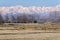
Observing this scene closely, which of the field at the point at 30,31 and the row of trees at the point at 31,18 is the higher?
the row of trees at the point at 31,18

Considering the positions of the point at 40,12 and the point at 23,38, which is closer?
the point at 23,38

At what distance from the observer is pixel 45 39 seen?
3.74ft

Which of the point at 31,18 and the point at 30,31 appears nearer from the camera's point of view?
the point at 30,31

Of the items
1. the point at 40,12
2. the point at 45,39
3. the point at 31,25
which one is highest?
the point at 40,12

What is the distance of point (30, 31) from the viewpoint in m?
1.20

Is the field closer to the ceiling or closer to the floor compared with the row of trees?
closer to the floor

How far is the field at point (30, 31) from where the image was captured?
1146 millimetres

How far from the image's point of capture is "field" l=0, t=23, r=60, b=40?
1146 millimetres

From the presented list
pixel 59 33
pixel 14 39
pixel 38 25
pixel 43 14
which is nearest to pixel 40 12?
pixel 43 14

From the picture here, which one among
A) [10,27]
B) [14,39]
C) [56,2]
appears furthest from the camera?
[56,2]

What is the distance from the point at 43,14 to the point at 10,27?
0.36 metres

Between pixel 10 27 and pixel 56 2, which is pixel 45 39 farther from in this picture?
pixel 56 2

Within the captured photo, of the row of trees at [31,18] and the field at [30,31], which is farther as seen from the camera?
the row of trees at [31,18]

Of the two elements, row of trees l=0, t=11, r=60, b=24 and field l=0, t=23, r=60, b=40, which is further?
row of trees l=0, t=11, r=60, b=24
